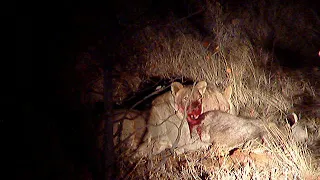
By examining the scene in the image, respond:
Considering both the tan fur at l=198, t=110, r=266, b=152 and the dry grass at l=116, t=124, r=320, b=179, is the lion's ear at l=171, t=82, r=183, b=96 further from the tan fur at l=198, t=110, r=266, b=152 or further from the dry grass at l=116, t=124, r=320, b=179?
the dry grass at l=116, t=124, r=320, b=179

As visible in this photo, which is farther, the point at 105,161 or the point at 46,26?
the point at 46,26

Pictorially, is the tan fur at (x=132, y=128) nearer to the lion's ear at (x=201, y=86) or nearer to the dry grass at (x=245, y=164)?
the dry grass at (x=245, y=164)

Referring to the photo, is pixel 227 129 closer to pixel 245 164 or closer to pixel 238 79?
pixel 245 164

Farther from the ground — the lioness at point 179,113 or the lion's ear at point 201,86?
the lion's ear at point 201,86

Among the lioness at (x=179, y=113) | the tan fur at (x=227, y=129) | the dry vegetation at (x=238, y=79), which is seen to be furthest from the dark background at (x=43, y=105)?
the tan fur at (x=227, y=129)

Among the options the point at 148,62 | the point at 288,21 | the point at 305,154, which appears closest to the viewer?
the point at 305,154

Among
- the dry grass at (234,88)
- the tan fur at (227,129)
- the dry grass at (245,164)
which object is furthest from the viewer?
the tan fur at (227,129)

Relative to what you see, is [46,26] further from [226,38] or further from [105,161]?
[226,38]

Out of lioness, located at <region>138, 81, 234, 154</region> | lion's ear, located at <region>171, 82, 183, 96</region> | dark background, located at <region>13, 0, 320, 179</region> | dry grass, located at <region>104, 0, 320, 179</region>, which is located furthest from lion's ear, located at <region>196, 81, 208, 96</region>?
dark background, located at <region>13, 0, 320, 179</region>

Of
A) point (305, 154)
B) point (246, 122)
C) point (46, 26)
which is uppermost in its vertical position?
point (46, 26)

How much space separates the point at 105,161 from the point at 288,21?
838cm

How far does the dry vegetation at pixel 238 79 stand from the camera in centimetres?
420

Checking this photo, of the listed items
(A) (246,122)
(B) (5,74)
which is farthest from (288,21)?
(B) (5,74)

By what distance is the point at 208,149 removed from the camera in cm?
498
